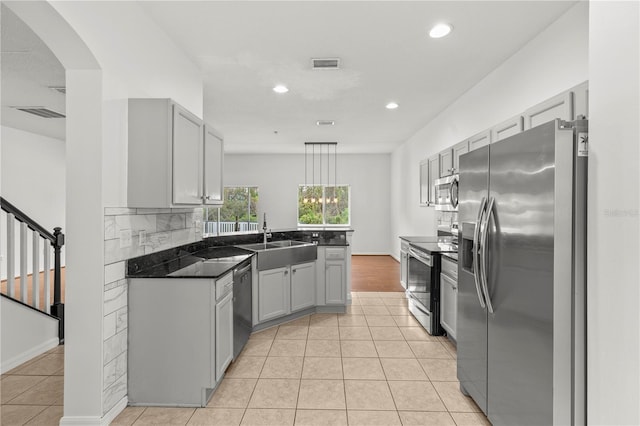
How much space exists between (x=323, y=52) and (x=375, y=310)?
10.7ft

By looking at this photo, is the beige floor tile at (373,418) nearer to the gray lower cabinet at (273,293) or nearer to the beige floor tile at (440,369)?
the beige floor tile at (440,369)

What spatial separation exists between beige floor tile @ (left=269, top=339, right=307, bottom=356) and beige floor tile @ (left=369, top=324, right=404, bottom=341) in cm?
81

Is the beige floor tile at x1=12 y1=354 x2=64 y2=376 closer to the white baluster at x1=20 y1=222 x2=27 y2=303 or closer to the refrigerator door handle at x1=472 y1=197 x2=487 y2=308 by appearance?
the white baluster at x1=20 y1=222 x2=27 y2=303

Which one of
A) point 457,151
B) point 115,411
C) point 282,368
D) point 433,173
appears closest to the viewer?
point 115,411

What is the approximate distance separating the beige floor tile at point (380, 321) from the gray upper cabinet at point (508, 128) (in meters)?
2.35

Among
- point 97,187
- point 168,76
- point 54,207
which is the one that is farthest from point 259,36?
point 54,207

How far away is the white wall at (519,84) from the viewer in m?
2.46

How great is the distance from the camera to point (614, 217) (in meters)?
1.36

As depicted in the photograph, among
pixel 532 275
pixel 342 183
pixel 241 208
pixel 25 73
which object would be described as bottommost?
pixel 532 275

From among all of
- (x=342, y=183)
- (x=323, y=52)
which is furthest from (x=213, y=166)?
(x=342, y=183)

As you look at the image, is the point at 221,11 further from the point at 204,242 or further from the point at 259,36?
the point at 204,242

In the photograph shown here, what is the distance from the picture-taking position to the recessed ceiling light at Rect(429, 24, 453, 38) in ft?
9.09

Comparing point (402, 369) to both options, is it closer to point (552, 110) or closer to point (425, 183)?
point (552, 110)

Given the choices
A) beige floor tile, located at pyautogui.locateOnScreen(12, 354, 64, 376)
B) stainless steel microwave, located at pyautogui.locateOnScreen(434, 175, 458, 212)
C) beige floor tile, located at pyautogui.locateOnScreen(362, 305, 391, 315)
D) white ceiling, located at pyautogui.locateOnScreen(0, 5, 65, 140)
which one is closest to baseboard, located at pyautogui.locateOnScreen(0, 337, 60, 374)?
beige floor tile, located at pyautogui.locateOnScreen(12, 354, 64, 376)
